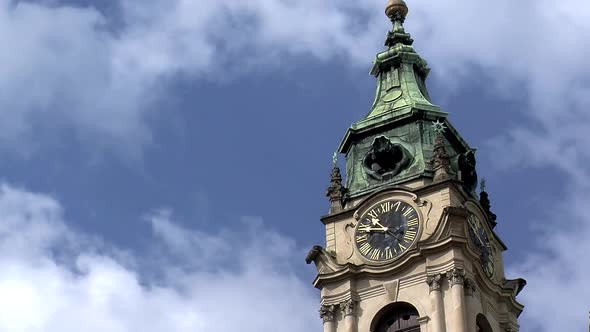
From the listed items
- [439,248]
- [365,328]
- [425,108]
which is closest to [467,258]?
[439,248]

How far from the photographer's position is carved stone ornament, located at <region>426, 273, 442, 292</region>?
4931 centimetres

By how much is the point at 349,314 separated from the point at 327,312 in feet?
2.81

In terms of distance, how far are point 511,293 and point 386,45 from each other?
493 inches

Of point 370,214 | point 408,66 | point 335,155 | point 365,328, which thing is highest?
point 408,66

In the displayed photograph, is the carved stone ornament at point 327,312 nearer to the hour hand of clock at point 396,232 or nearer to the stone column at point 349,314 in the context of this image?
the stone column at point 349,314

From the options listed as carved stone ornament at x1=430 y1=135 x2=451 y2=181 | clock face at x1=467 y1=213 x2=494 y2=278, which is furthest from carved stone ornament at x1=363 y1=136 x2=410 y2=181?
clock face at x1=467 y1=213 x2=494 y2=278

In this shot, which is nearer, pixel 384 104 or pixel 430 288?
pixel 430 288

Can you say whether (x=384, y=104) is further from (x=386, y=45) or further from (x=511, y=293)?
(x=511, y=293)

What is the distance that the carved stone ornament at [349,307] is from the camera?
50531mm

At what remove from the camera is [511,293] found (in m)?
52.4

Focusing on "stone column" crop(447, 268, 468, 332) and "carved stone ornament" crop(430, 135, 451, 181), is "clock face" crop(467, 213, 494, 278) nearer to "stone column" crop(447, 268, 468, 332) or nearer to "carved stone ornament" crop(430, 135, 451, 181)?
"carved stone ornament" crop(430, 135, 451, 181)

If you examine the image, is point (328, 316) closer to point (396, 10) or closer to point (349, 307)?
point (349, 307)

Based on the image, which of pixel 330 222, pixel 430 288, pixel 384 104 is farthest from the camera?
pixel 384 104

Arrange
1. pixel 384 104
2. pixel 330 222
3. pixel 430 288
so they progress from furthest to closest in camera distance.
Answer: pixel 384 104, pixel 330 222, pixel 430 288
